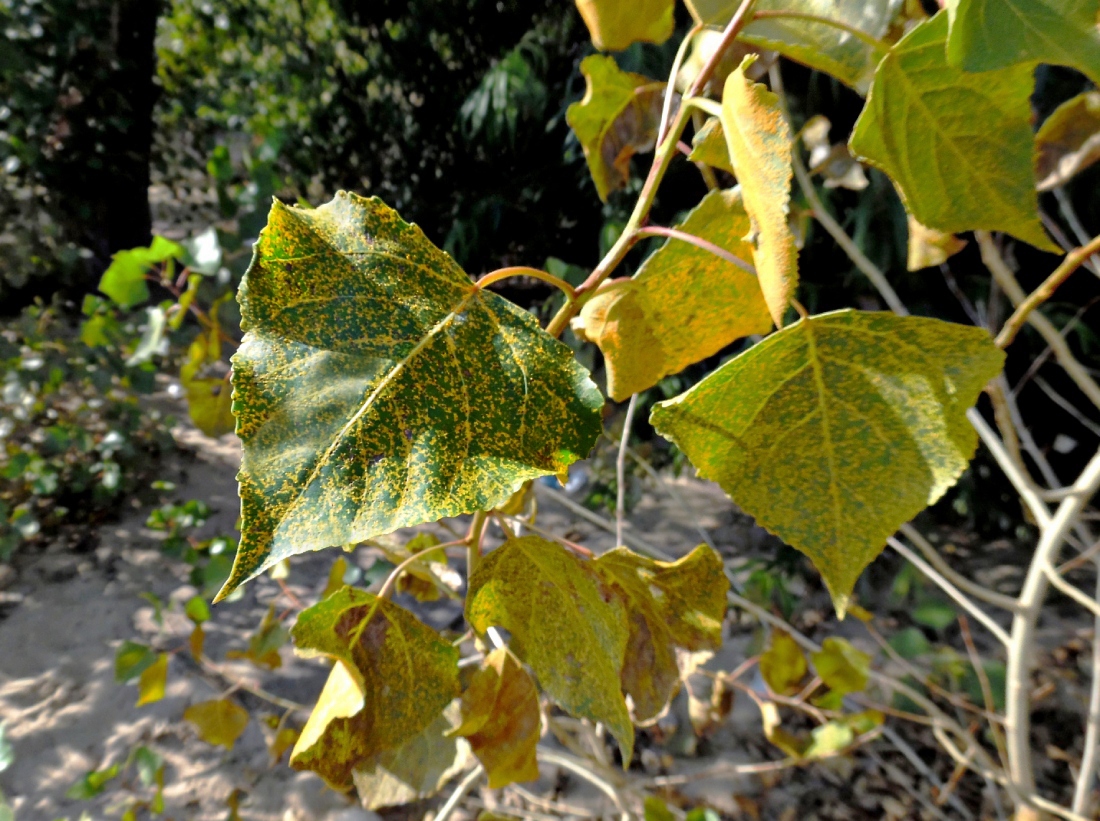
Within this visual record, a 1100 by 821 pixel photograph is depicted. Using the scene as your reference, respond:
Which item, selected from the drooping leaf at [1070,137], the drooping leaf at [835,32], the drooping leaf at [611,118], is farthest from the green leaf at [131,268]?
the drooping leaf at [1070,137]

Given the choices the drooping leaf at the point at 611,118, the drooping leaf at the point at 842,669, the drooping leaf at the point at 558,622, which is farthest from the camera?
the drooping leaf at the point at 842,669

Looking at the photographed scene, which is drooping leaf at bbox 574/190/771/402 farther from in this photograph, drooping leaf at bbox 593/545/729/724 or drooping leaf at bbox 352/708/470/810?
drooping leaf at bbox 352/708/470/810

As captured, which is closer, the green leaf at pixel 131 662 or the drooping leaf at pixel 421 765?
the drooping leaf at pixel 421 765

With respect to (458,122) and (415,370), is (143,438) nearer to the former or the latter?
(458,122)

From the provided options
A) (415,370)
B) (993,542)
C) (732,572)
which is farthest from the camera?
(993,542)

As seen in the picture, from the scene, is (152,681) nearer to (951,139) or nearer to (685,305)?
(685,305)

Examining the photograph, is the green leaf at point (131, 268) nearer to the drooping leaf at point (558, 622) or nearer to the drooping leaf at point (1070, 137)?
the drooping leaf at point (558, 622)

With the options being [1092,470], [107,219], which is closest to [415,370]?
[1092,470]
